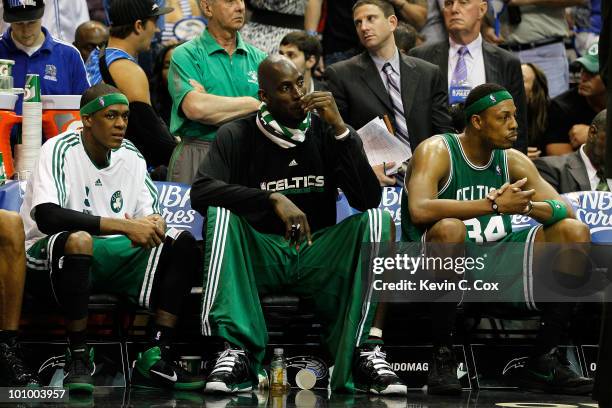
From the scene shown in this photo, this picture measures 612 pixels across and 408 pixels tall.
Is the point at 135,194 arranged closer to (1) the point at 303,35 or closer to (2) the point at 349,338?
(2) the point at 349,338

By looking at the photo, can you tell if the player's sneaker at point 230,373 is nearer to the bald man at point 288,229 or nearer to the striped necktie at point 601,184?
the bald man at point 288,229

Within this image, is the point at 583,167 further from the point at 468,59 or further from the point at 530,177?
the point at 530,177

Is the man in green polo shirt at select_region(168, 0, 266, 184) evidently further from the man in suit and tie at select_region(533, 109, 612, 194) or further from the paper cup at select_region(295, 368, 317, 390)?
the man in suit and tie at select_region(533, 109, 612, 194)

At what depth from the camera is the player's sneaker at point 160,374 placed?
5938 mm

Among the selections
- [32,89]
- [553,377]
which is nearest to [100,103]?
[32,89]

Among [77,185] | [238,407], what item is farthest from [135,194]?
[238,407]

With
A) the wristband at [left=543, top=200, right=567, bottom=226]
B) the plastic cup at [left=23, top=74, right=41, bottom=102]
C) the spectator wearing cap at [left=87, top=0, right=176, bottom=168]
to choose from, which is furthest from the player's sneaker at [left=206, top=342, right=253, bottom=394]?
the spectator wearing cap at [left=87, top=0, right=176, bottom=168]

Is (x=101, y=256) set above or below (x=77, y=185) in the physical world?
below

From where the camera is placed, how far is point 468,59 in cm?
833

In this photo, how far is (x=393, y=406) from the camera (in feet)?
18.0

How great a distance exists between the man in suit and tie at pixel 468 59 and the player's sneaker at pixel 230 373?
3063 mm

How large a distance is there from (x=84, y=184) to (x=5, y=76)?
3.79ft

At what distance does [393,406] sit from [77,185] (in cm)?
207

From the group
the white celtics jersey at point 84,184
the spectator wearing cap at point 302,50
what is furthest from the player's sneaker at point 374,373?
the spectator wearing cap at point 302,50
